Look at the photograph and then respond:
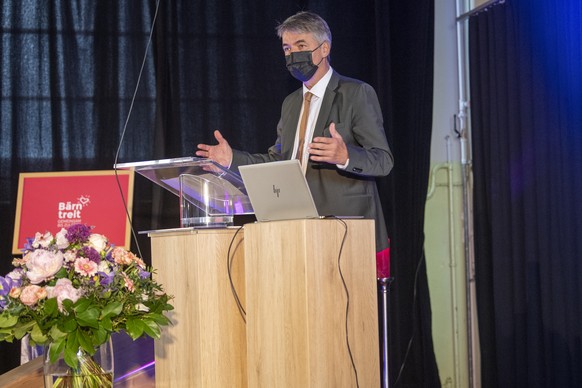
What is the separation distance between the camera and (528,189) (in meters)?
4.17

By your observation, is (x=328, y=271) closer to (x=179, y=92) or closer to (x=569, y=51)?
(x=569, y=51)

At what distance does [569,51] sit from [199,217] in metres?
2.35

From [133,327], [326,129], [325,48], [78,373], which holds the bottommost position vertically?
[78,373]

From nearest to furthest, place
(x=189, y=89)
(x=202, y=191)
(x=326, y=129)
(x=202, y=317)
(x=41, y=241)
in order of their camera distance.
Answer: (x=41, y=241) → (x=202, y=317) → (x=202, y=191) → (x=326, y=129) → (x=189, y=89)

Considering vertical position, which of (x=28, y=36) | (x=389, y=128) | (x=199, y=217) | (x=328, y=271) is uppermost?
(x=28, y=36)

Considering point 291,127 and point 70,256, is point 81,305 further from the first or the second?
point 291,127

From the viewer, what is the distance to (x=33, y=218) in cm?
445

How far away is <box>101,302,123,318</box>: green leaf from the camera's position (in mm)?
1799

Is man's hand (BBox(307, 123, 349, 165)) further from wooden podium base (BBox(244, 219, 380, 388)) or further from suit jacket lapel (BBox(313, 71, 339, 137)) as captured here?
suit jacket lapel (BBox(313, 71, 339, 137))

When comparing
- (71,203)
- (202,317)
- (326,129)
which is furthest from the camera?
(71,203)

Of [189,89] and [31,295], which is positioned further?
[189,89]

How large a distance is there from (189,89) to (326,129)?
5.70 ft

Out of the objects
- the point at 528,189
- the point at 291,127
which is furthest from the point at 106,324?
the point at 528,189

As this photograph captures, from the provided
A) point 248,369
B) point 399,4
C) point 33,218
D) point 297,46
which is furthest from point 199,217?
point 399,4
